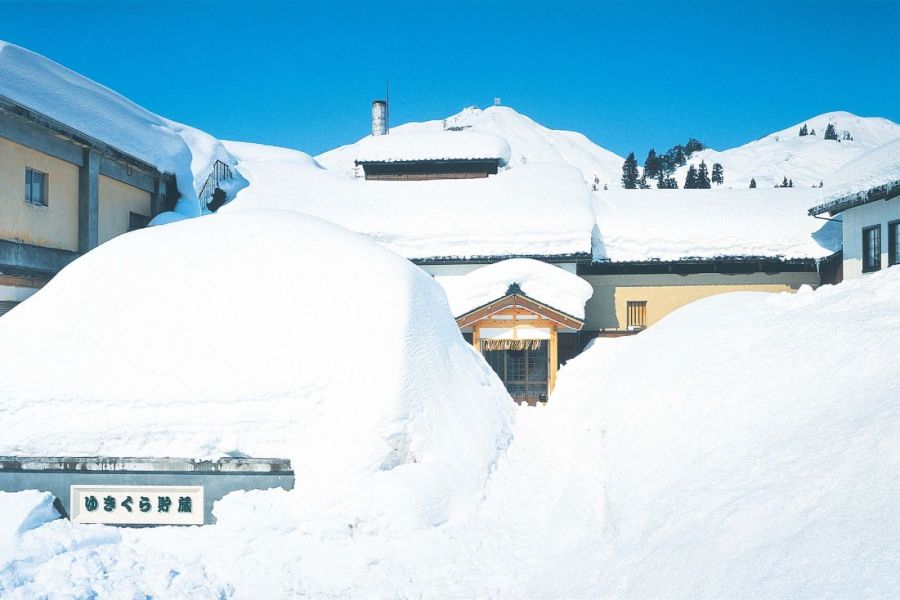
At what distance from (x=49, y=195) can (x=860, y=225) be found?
20332mm

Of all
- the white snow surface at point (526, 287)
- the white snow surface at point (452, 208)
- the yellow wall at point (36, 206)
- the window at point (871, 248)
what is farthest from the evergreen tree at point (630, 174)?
the yellow wall at point (36, 206)

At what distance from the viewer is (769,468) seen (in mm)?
4188

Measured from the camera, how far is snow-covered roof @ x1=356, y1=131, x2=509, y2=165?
2338cm

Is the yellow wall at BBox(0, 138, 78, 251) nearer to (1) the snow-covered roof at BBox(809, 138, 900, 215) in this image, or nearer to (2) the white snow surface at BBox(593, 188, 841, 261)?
(2) the white snow surface at BBox(593, 188, 841, 261)

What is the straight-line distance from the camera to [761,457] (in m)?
4.43

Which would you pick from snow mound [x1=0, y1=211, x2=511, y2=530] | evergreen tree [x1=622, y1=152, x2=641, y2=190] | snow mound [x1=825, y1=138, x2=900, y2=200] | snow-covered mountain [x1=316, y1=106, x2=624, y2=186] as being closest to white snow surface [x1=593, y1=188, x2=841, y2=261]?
snow mound [x1=825, y1=138, x2=900, y2=200]

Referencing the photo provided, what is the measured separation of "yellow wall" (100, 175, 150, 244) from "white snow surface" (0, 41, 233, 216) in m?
0.99

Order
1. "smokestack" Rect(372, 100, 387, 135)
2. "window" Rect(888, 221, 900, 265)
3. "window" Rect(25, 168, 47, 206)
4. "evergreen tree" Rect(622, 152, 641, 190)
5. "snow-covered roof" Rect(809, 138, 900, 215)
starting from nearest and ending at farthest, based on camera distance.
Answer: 1. "window" Rect(25, 168, 47, 206)
2. "snow-covered roof" Rect(809, 138, 900, 215)
3. "window" Rect(888, 221, 900, 265)
4. "smokestack" Rect(372, 100, 387, 135)
5. "evergreen tree" Rect(622, 152, 641, 190)

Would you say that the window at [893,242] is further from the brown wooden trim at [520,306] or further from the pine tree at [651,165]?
the pine tree at [651,165]

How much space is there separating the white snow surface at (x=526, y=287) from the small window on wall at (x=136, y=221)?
908 centimetres

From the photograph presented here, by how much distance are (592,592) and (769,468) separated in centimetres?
161

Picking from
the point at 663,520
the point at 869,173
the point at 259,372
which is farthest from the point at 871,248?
the point at 259,372

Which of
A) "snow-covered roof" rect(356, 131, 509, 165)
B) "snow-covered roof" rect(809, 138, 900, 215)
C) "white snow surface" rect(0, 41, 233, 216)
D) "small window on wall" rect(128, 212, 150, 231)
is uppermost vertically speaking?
"snow-covered roof" rect(356, 131, 509, 165)

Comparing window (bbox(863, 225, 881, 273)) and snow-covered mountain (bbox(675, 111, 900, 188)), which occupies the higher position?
Answer: snow-covered mountain (bbox(675, 111, 900, 188))
